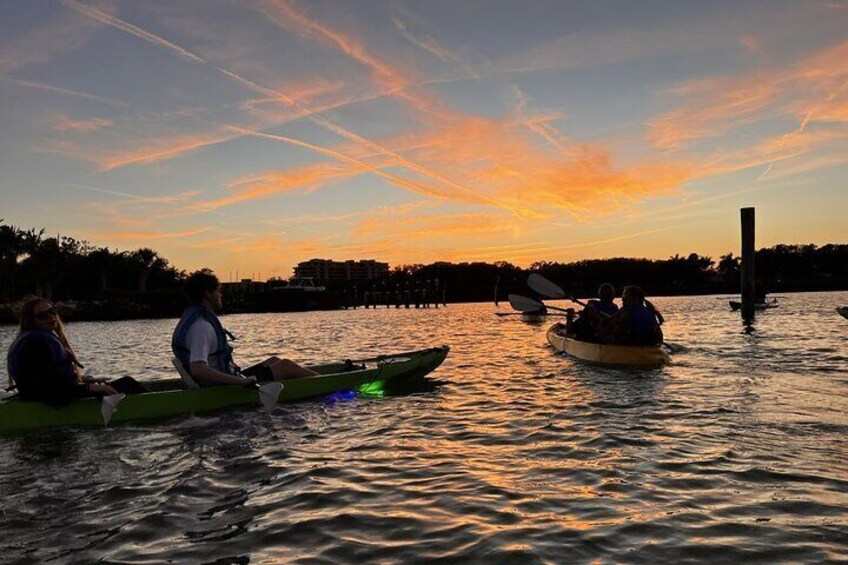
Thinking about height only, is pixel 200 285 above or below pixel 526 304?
above

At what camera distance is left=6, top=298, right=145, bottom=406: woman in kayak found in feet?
25.8

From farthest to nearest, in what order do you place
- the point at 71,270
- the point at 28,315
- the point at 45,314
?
the point at 71,270 < the point at 45,314 < the point at 28,315

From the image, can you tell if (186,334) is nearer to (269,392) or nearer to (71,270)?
(269,392)

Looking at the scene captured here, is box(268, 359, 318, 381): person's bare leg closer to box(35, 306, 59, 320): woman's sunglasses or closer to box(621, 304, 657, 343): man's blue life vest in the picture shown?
box(35, 306, 59, 320): woman's sunglasses

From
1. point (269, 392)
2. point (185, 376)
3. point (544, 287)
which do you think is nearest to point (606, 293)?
point (544, 287)

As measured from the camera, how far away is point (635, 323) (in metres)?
14.1

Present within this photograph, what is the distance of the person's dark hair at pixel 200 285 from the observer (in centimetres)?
833

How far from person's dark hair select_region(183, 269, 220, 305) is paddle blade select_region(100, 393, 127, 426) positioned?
1661mm

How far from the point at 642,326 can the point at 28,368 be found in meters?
11.9

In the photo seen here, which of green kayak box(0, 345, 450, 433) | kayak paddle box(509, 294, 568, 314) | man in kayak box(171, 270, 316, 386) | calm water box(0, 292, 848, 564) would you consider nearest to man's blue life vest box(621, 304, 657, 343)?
calm water box(0, 292, 848, 564)

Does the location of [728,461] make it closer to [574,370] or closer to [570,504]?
[570,504]

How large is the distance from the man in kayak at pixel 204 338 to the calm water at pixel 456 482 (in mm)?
675

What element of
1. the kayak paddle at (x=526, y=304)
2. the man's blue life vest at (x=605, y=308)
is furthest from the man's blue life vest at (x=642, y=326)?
the kayak paddle at (x=526, y=304)

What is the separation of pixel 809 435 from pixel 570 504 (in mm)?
3983
